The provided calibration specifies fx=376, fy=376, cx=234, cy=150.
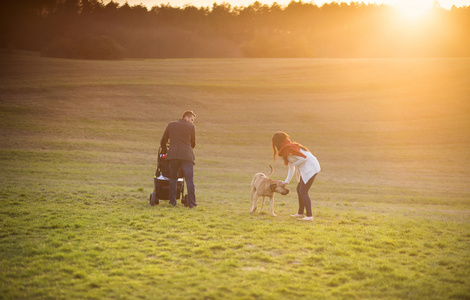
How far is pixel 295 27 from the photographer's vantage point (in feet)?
305

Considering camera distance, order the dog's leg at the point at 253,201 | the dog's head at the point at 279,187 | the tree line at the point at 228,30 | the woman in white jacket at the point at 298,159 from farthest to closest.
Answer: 1. the tree line at the point at 228,30
2. the dog's leg at the point at 253,201
3. the dog's head at the point at 279,187
4. the woman in white jacket at the point at 298,159

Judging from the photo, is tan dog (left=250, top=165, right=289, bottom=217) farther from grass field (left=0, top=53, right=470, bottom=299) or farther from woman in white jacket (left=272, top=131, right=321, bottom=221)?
grass field (left=0, top=53, right=470, bottom=299)

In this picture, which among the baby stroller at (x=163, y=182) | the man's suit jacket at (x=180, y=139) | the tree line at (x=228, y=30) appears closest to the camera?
the man's suit jacket at (x=180, y=139)

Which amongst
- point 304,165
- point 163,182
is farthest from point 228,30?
point 304,165

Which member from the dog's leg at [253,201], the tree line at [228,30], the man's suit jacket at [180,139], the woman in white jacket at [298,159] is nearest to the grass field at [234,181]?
the dog's leg at [253,201]

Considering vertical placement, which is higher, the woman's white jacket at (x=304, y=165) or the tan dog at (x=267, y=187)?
the woman's white jacket at (x=304, y=165)

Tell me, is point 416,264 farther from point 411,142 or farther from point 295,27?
point 295,27

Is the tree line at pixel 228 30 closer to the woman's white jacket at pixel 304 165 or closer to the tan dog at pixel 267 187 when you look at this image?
the tan dog at pixel 267 187

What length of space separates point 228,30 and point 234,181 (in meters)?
78.5

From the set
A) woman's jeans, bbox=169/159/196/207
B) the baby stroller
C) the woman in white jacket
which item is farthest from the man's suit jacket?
the woman in white jacket

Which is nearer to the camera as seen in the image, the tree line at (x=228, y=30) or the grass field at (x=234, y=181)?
the grass field at (x=234, y=181)

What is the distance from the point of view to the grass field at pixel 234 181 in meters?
5.84

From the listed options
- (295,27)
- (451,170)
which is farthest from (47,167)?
(295,27)

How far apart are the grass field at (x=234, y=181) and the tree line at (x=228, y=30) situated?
64.1 ft
